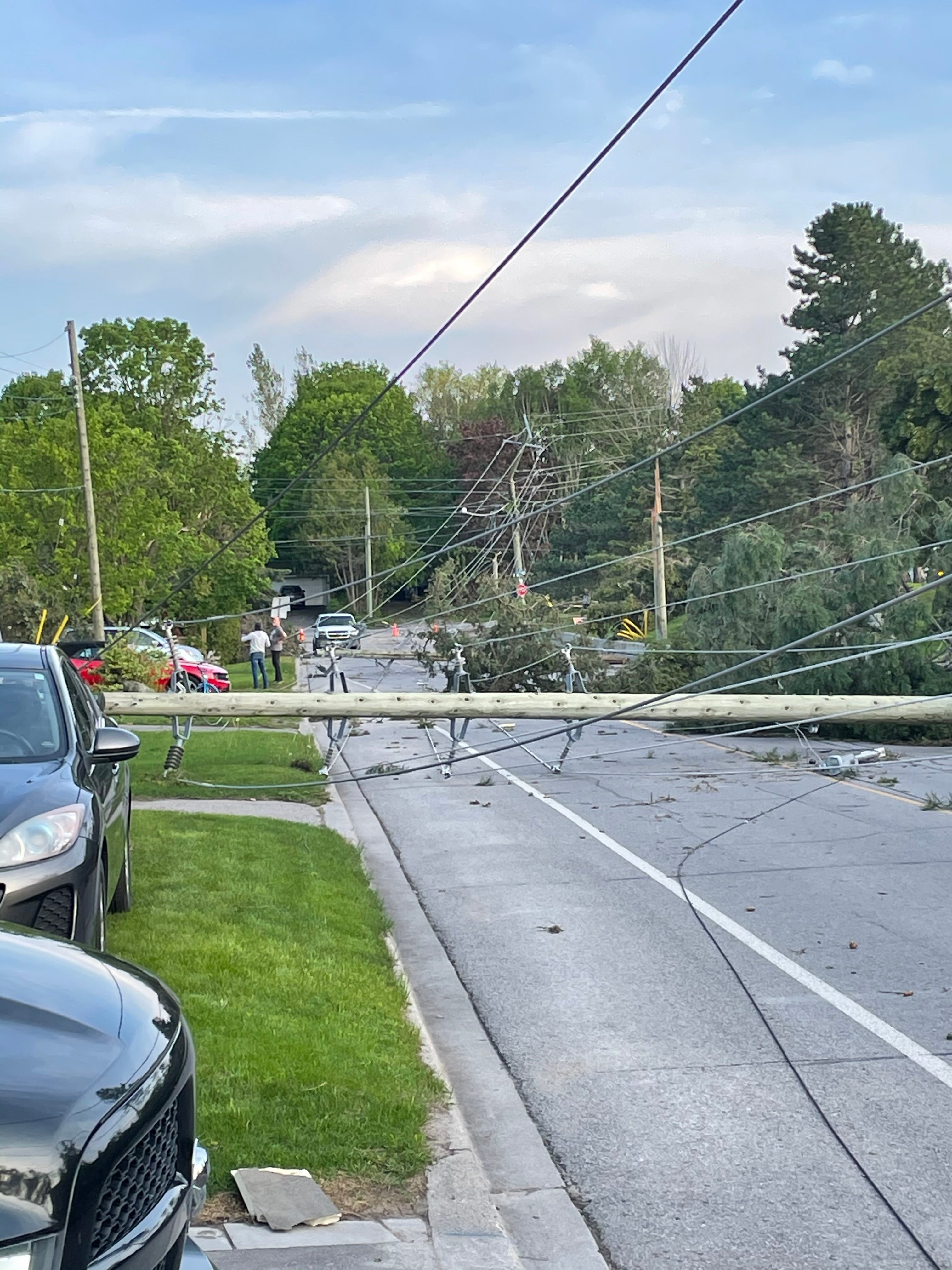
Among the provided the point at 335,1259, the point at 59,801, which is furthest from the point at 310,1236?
the point at 59,801

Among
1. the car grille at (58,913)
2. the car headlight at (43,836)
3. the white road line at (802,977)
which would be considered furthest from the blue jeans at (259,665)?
the car grille at (58,913)

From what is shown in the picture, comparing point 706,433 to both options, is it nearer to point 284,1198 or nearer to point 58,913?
point 58,913

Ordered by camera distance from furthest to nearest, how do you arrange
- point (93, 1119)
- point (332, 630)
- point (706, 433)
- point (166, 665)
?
point (332, 630)
point (166, 665)
point (706, 433)
point (93, 1119)

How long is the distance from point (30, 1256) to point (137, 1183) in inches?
17.0

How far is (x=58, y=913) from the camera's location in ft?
18.4

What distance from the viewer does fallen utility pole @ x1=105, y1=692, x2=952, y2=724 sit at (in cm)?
1221

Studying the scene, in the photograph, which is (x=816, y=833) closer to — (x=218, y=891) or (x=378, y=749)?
(x=218, y=891)

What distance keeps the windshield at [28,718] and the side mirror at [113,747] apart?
0.17 metres

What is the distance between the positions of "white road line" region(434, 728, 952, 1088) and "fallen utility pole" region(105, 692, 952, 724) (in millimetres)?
1284

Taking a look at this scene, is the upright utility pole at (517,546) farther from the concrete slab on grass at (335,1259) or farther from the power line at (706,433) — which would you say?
the concrete slab on grass at (335,1259)

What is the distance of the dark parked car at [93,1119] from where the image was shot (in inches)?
96.8

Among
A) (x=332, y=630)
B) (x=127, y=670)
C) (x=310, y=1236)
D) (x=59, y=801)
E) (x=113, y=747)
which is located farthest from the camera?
(x=332, y=630)

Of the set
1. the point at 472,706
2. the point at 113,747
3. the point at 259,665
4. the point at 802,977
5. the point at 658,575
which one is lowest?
the point at 802,977

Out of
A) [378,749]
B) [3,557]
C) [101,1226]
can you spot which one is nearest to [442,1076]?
[101,1226]
